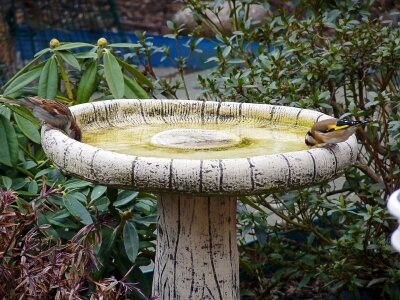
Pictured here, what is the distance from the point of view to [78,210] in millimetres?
3225

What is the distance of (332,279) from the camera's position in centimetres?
383

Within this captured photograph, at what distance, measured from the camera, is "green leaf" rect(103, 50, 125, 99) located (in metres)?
3.69

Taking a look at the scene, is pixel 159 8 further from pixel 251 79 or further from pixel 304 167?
pixel 304 167

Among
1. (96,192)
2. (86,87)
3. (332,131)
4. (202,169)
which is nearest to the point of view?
(202,169)

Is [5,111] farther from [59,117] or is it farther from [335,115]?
[335,115]

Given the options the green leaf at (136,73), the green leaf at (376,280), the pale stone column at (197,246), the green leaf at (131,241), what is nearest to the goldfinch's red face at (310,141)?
the pale stone column at (197,246)

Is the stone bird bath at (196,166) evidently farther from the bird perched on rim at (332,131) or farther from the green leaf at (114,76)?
the green leaf at (114,76)

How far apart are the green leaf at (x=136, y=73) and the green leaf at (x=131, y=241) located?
89 cm

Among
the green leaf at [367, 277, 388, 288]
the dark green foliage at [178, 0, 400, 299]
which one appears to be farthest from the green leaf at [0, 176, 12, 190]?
the green leaf at [367, 277, 388, 288]

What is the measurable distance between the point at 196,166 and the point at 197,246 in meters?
0.58

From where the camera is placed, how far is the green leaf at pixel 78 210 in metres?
3.21

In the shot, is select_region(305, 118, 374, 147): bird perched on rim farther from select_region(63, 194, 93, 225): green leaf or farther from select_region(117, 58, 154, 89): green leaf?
select_region(117, 58, 154, 89): green leaf

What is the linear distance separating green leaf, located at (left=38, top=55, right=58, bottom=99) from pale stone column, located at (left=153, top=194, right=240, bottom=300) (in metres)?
1.02

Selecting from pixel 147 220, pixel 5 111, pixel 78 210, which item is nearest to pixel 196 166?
pixel 78 210
